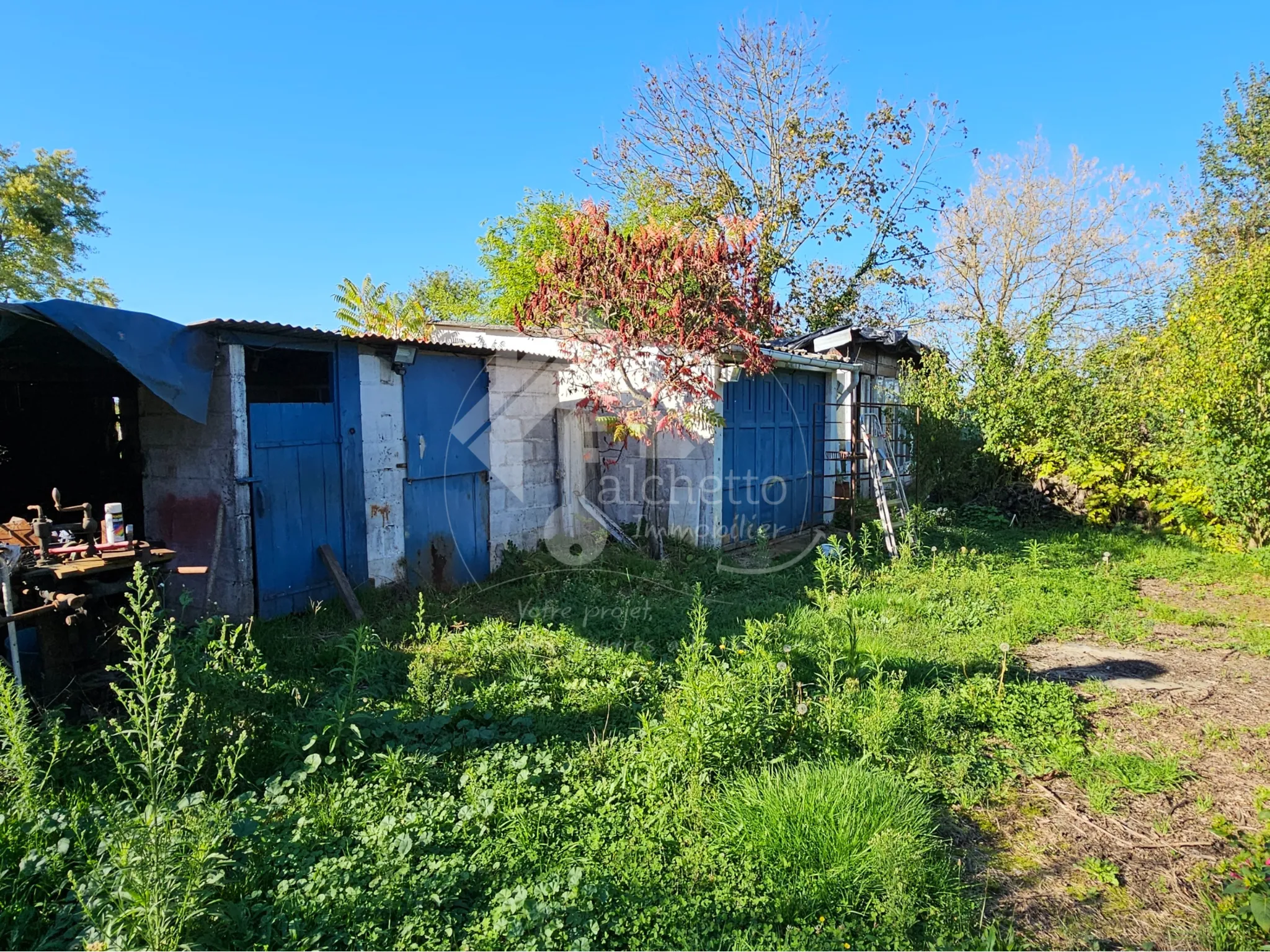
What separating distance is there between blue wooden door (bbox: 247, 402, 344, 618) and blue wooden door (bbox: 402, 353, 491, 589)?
2.90 ft

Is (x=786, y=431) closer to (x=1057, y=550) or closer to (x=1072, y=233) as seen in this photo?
(x=1057, y=550)

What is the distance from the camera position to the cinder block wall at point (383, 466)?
710cm

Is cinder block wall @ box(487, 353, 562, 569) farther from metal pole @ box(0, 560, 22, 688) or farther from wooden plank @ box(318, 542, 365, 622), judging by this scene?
metal pole @ box(0, 560, 22, 688)

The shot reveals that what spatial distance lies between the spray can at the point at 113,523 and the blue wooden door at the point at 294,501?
1622 millimetres

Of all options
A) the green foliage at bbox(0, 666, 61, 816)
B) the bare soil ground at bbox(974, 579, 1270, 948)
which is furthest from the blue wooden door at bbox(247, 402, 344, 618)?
the bare soil ground at bbox(974, 579, 1270, 948)

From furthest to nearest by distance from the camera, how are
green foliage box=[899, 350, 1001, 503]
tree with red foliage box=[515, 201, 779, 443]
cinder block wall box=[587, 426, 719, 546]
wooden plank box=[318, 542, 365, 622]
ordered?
green foliage box=[899, 350, 1001, 503] < cinder block wall box=[587, 426, 719, 546] < tree with red foliage box=[515, 201, 779, 443] < wooden plank box=[318, 542, 365, 622]

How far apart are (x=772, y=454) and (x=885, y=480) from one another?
5.31 ft

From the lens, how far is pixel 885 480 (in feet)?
33.4

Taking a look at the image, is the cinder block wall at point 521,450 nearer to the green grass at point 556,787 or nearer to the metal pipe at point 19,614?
the green grass at point 556,787

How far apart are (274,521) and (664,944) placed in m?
5.09

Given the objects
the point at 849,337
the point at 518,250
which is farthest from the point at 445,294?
the point at 849,337

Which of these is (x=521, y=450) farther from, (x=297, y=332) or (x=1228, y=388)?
(x=1228, y=388)

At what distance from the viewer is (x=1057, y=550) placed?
9.46 m

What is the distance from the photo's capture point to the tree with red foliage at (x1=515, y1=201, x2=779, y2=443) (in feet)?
26.0
